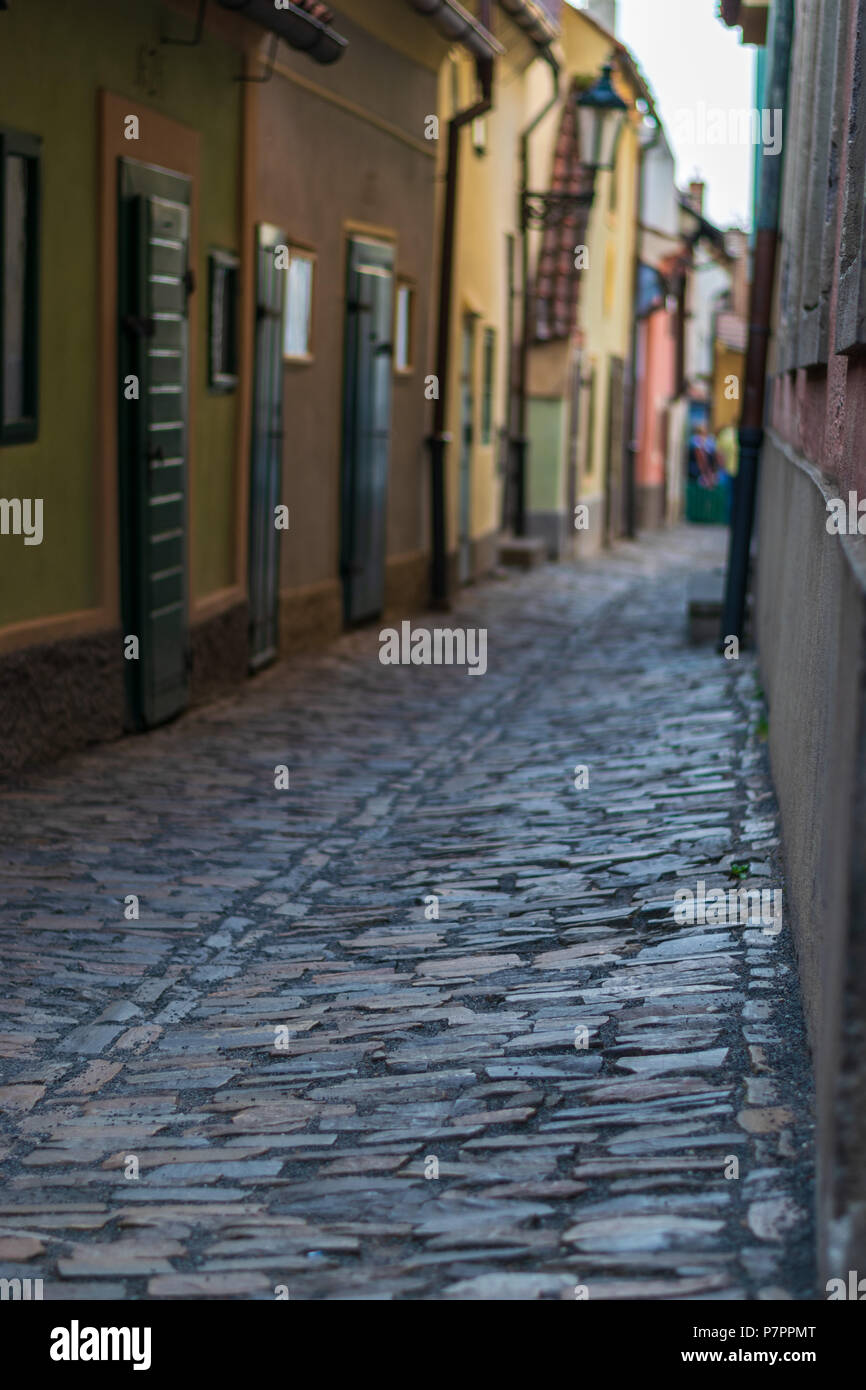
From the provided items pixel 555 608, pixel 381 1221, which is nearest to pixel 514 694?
pixel 555 608

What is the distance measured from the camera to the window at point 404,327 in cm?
1648

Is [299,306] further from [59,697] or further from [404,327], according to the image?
[59,697]

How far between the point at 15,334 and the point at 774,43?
5917 mm

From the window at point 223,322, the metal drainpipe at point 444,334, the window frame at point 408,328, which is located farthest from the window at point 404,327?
the window at point 223,322

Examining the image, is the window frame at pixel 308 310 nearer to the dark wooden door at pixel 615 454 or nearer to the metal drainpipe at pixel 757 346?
the metal drainpipe at pixel 757 346

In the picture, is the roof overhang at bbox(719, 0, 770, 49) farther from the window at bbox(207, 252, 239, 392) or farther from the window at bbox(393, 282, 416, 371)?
the window at bbox(207, 252, 239, 392)

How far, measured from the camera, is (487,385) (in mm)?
21641

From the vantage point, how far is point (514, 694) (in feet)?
40.0

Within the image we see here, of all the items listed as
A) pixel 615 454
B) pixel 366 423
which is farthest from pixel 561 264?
pixel 366 423

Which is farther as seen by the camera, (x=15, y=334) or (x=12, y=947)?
(x=15, y=334)

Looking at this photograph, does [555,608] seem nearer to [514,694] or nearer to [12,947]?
[514,694]

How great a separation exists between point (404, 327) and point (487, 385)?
196 inches

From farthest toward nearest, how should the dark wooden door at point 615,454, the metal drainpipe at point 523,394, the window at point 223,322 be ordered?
the dark wooden door at point 615,454, the metal drainpipe at point 523,394, the window at point 223,322

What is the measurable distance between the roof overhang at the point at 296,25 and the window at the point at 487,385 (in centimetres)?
987
